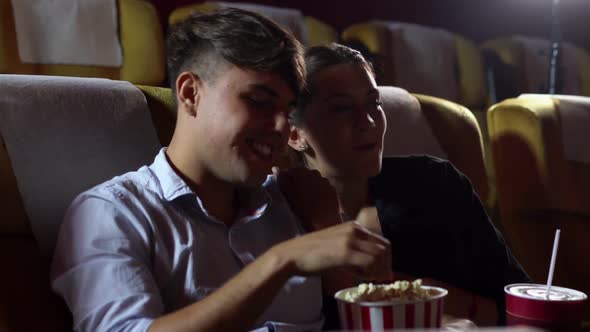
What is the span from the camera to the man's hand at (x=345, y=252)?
0.79 meters

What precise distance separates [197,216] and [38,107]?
34cm

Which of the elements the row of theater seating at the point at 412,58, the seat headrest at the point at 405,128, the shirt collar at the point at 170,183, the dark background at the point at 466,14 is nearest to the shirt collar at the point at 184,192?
the shirt collar at the point at 170,183

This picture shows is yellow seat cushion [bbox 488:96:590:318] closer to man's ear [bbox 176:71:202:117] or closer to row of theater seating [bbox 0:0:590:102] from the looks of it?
row of theater seating [bbox 0:0:590:102]

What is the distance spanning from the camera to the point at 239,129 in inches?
40.2

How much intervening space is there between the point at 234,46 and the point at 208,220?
0.27 metres

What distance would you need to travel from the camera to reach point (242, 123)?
102cm

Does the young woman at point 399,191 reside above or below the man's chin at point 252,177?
below

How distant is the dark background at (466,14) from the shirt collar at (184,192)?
201cm

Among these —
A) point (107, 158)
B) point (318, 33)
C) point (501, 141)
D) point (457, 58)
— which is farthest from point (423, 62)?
point (107, 158)

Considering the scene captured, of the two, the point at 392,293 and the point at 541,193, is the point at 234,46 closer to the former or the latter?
the point at 392,293

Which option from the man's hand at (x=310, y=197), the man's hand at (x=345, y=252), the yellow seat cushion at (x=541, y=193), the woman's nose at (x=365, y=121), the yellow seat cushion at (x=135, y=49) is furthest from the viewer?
the yellow seat cushion at (x=135, y=49)

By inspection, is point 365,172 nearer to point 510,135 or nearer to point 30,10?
point 510,135

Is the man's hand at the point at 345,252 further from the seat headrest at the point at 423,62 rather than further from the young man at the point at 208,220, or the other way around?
the seat headrest at the point at 423,62

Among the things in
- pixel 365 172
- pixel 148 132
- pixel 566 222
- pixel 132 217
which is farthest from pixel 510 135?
pixel 132 217
